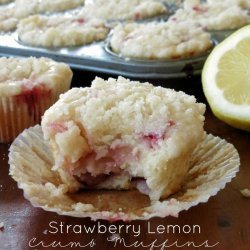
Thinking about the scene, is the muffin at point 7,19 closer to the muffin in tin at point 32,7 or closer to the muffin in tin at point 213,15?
the muffin in tin at point 32,7

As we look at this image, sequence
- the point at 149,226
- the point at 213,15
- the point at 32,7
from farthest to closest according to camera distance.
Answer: the point at 32,7 < the point at 213,15 < the point at 149,226

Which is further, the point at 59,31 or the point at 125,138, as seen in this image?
the point at 59,31

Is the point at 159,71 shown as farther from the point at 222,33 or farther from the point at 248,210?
the point at 248,210

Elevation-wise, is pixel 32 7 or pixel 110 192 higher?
pixel 110 192

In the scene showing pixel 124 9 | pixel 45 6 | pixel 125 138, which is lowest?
pixel 45 6

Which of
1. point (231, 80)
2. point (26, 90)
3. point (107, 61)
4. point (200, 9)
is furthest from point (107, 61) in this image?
point (200, 9)

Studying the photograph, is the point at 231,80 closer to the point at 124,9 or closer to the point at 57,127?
the point at 57,127
